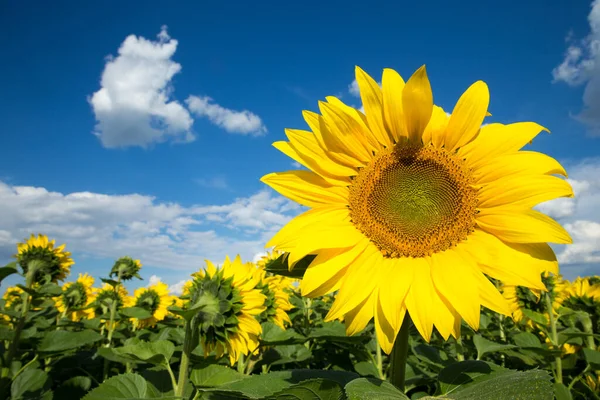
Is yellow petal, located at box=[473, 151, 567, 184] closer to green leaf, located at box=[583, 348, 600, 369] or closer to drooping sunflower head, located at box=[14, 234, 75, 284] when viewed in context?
green leaf, located at box=[583, 348, 600, 369]

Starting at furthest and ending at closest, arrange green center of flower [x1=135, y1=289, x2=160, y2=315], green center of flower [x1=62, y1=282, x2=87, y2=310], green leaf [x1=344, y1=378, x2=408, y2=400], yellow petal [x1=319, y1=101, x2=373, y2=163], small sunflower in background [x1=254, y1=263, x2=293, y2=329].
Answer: green center of flower [x1=62, y1=282, x2=87, y2=310] → green center of flower [x1=135, y1=289, x2=160, y2=315] → small sunflower in background [x1=254, y1=263, x2=293, y2=329] → yellow petal [x1=319, y1=101, x2=373, y2=163] → green leaf [x1=344, y1=378, x2=408, y2=400]

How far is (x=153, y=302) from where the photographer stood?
25.5ft

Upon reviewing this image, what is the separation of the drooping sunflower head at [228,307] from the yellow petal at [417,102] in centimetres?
195

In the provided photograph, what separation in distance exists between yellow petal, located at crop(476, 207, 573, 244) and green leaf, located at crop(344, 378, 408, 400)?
0.77m

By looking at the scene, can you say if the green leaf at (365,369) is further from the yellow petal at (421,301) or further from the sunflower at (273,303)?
the yellow petal at (421,301)

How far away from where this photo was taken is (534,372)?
1253 millimetres

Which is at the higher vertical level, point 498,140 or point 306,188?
point 498,140

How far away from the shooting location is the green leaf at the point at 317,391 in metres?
1.42

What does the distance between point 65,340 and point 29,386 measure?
0.70 metres

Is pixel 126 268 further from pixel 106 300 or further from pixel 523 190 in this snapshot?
pixel 523 190

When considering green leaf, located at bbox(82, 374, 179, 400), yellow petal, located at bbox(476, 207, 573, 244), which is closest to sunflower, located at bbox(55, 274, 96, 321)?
green leaf, located at bbox(82, 374, 179, 400)

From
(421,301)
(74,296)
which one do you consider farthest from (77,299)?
(421,301)

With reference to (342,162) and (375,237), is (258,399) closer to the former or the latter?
(375,237)

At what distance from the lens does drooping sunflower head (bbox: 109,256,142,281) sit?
7.34m
